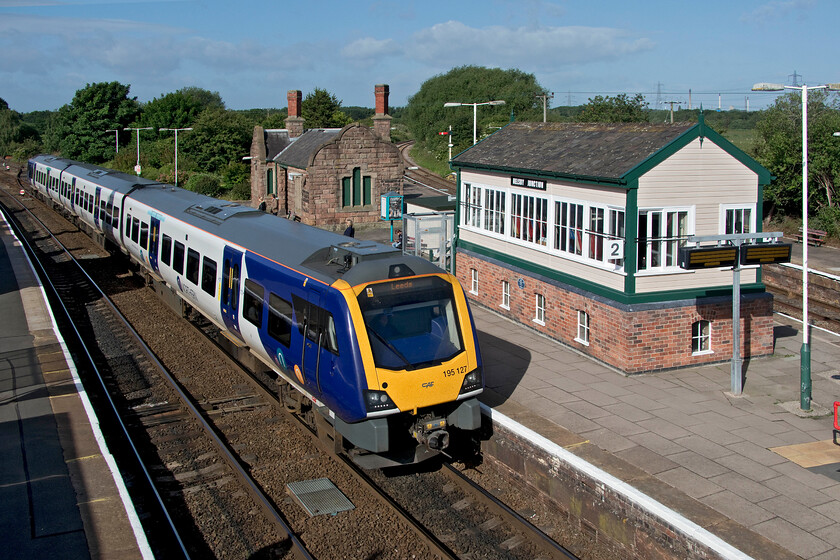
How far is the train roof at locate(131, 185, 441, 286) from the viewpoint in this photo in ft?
32.5

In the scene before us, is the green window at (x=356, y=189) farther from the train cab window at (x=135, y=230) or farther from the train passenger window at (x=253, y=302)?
the train passenger window at (x=253, y=302)

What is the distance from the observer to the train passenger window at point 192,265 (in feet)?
50.7

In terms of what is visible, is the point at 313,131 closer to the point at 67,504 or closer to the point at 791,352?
the point at 791,352

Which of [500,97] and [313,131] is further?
[500,97]

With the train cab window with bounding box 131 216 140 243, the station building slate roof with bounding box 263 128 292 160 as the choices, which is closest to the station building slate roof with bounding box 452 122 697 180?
the train cab window with bounding box 131 216 140 243

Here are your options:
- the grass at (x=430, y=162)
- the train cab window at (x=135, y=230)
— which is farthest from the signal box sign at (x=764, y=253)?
the grass at (x=430, y=162)

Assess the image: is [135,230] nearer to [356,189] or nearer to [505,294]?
[505,294]

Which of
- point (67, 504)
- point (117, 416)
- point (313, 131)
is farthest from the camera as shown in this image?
point (313, 131)

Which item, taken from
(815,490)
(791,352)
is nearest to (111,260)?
(791,352)

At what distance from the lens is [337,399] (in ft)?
31.3

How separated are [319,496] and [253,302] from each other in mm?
3838

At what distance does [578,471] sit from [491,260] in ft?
33.4

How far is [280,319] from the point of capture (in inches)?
440

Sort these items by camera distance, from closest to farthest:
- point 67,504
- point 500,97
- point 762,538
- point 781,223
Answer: point 762,538, point 67,504, point 781,223, point 500,97
